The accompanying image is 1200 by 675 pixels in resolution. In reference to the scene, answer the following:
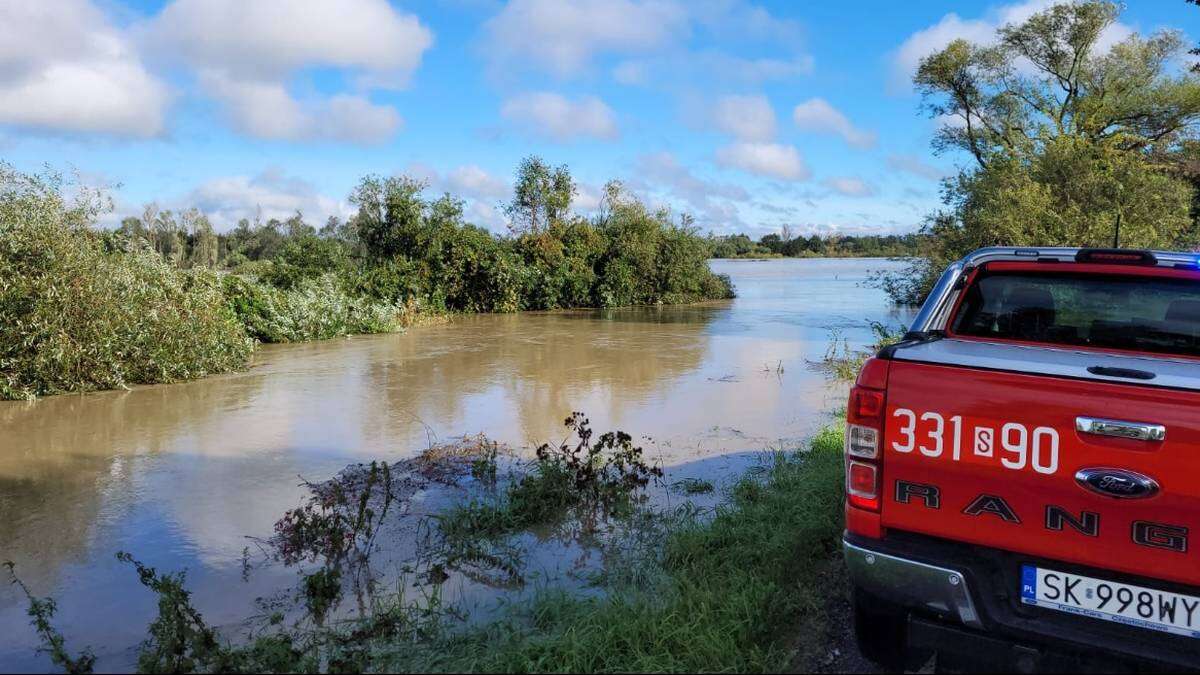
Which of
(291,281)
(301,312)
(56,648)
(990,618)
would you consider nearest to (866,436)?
(990,618)

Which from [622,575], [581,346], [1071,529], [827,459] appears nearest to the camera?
[1071,529]

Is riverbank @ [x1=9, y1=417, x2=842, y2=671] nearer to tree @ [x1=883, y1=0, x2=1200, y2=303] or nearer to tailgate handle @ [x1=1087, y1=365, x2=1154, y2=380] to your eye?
tailgate handle @ [x1=1087, y1=365, x2=1154, y2=380]

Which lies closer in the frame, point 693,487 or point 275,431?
point 693,487

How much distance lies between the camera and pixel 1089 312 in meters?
4.11

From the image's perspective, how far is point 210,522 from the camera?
5758mm

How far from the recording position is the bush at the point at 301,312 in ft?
55.2

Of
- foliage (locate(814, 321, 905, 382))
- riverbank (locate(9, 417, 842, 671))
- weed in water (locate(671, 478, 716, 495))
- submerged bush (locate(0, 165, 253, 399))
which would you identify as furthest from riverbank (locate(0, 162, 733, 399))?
foliage (locate(814, 321, 905, 382))

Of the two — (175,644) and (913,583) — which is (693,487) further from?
(175,644)

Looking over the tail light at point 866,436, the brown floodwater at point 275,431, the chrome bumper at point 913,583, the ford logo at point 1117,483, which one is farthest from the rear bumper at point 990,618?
the brown floodwater at point 275,431

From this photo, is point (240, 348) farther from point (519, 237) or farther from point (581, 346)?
point (519, 237)

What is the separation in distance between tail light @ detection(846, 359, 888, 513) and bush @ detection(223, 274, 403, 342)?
15.3 m

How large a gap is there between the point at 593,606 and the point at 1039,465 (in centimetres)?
227

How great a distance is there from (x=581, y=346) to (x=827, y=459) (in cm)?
1031

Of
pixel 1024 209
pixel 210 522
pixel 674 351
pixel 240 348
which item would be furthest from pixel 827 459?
pixel 1024 209
